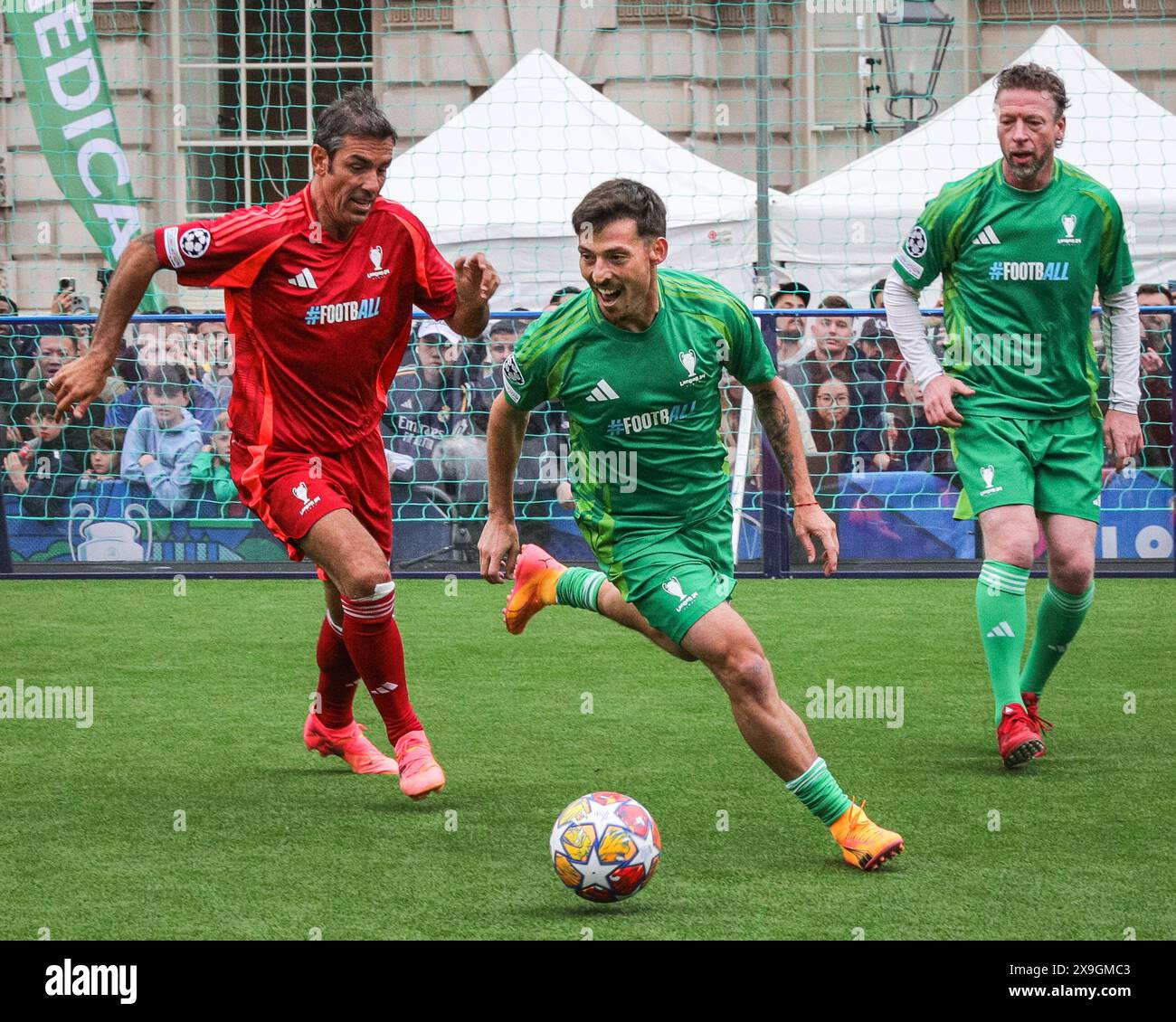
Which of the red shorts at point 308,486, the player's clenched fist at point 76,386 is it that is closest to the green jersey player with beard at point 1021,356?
the red shorts at point 308,486

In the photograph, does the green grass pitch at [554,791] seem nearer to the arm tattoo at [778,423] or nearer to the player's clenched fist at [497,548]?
the player's clenched fist at [497,548]

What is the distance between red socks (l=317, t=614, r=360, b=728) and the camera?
5887 mm

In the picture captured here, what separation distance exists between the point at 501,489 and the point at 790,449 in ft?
2.76

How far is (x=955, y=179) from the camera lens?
13.2 metres

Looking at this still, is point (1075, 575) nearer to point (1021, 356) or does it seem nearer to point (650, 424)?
point (1021, 356)

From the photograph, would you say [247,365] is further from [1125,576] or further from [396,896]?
[1125,576]

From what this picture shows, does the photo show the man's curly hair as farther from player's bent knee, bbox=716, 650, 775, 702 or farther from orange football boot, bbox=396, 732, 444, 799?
orange football boot, bbox=396, 732, 444, 799

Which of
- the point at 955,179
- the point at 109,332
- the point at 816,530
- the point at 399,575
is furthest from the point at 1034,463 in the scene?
the point at 955,179

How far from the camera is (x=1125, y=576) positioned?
1078 cm

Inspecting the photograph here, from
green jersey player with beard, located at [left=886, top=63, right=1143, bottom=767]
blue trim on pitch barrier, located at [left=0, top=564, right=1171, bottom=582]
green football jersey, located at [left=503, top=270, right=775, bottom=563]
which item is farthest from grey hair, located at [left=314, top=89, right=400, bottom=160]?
blue trim on pitch barrier, located at [left=0, top=564, right=1171, bottom=582]

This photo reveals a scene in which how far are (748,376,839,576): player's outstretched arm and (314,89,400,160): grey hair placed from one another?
1.41 m

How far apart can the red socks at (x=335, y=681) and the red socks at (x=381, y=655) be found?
0.35 m

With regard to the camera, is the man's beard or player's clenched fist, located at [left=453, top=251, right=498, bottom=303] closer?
player's clenched fist, located at [left=453, top=251, right=498, bottom=303]

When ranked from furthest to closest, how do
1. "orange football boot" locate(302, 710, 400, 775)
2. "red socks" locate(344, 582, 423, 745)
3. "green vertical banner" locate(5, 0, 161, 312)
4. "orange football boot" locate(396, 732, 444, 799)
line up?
"green vertical banner" locate(5, 0, 161, 312)
"orange football boot" locate(302, 710, 400, 775)
"red socks" locate(344, 582, 423, 745)
"orange football boot" locate(396, 732, 444, 799)
